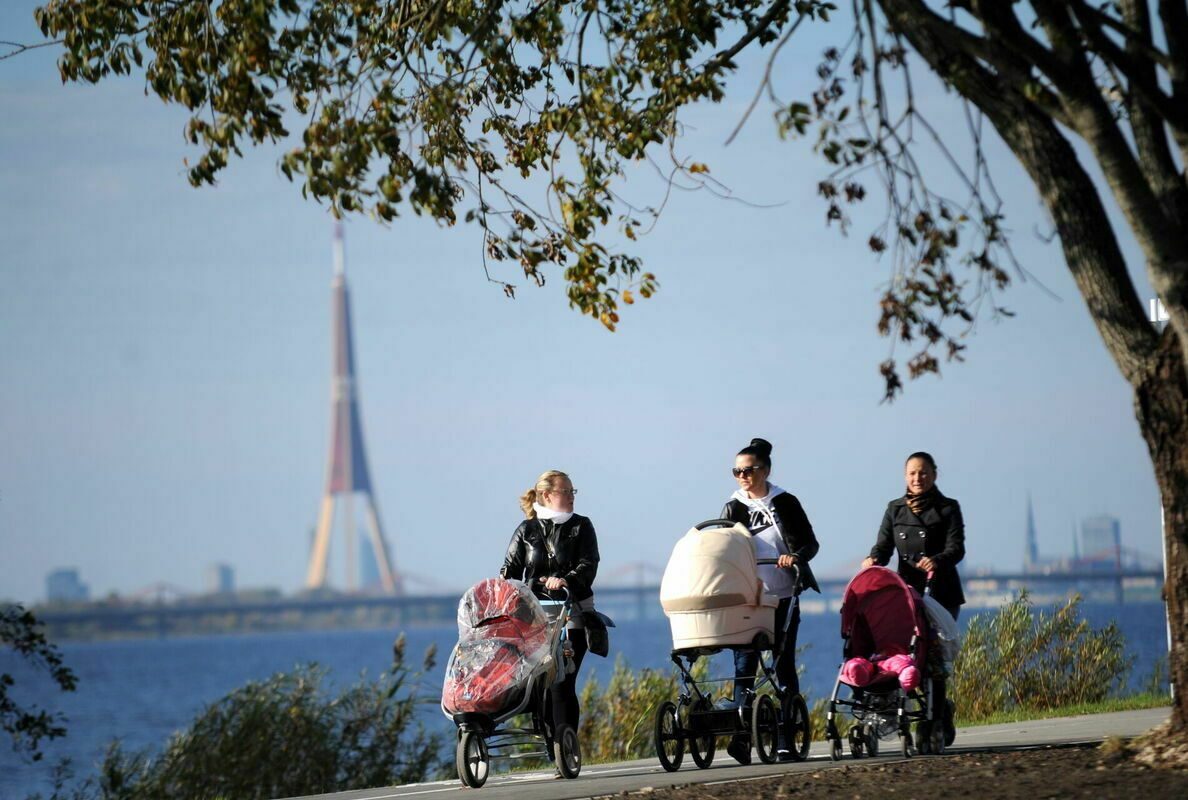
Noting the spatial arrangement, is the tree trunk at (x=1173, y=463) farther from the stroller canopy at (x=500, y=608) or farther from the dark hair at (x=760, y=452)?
the stroller canopy at (x=500, y=608)

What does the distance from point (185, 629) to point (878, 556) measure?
431 feet

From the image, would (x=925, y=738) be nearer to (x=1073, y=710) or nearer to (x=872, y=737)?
(x=872, y=737)

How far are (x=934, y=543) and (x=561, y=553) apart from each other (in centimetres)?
236

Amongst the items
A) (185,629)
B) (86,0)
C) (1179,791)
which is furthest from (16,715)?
(185,629)

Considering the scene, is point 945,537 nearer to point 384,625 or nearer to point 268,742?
point 268,742

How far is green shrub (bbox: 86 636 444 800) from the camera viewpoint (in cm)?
1551

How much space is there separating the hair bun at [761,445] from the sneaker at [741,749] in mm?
1783

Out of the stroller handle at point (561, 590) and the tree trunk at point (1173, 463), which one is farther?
the stroller handle at point (561, 590)

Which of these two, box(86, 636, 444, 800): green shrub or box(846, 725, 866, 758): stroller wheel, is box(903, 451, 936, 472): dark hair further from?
box(86, 636, 444, 800): green shrub

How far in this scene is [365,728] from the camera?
16.1 m

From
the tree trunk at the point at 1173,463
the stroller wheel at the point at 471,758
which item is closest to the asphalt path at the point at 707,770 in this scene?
the stroller wheel at the point at 471,758

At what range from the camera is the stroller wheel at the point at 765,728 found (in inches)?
397

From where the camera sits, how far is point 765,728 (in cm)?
1023

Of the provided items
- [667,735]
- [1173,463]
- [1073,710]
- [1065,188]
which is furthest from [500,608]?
[1073,710]
